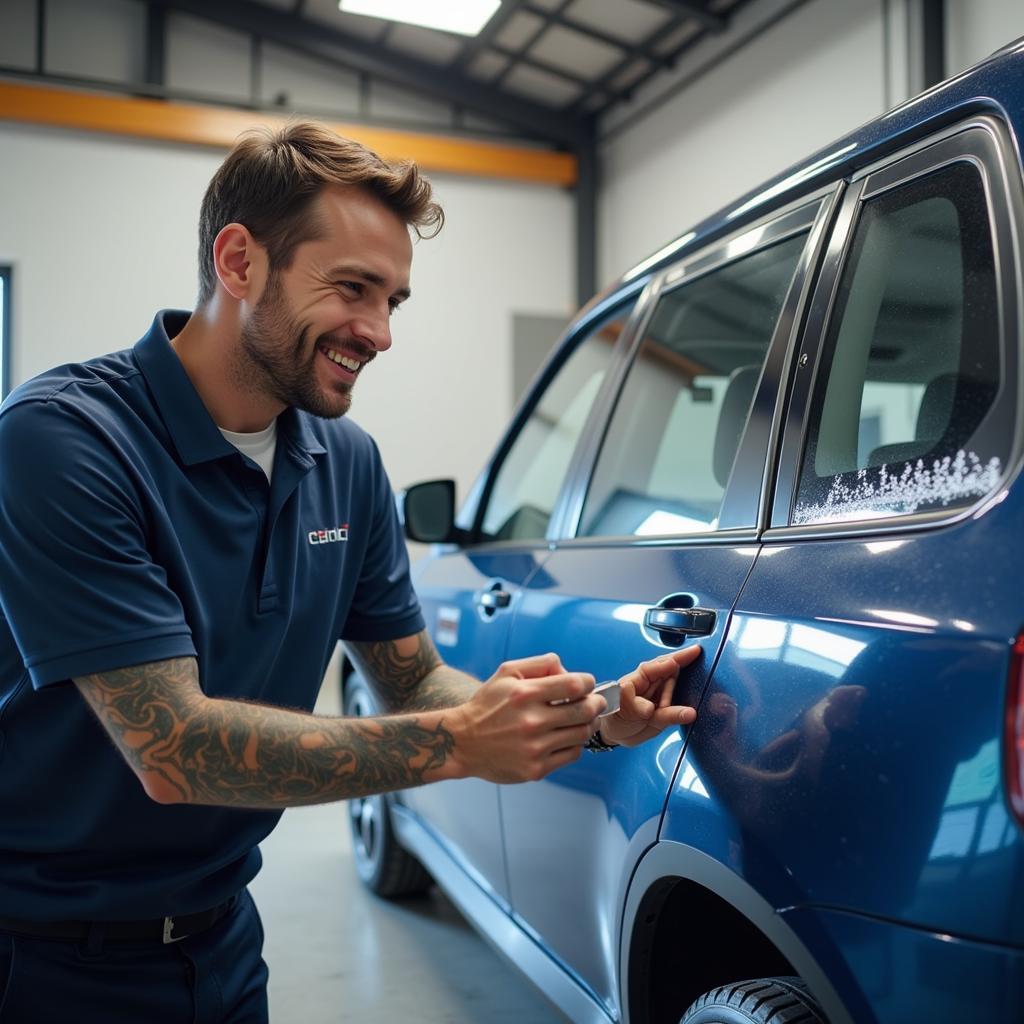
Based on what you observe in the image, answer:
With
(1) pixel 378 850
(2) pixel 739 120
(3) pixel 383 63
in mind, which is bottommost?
(1) pixel 378 850

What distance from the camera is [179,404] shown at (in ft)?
4.73

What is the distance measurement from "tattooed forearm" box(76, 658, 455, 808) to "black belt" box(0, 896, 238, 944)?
32 cm

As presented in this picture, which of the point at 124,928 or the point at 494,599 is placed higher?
the point at 494,599

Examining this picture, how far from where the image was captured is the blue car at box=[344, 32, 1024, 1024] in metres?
0.95

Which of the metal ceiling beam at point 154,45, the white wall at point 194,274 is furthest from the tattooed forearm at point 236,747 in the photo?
the metal ceiling beam at point 154,45

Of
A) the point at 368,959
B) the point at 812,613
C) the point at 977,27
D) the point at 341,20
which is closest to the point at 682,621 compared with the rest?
the point at 812,613

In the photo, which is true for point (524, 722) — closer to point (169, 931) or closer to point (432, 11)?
point (169, 931)

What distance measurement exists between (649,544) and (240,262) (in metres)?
0.77

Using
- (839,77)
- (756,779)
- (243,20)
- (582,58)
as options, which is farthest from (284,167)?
(243,20)

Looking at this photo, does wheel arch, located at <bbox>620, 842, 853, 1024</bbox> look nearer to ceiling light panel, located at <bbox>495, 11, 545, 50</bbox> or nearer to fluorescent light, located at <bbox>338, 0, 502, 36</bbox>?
fluorescent light, located at <bbox>338, 0, 502, 36</bbox>

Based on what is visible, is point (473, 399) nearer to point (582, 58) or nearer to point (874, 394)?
point (582, 58)

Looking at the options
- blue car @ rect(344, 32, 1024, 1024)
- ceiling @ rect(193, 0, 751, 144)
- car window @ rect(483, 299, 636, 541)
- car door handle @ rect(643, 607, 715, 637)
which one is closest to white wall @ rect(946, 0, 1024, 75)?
ceiling @ rect(193, 0, 751, 144)

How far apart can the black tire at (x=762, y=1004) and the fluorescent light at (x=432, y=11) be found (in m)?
7.21

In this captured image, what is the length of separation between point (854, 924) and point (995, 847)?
0.20m
